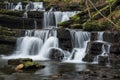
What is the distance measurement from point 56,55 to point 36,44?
9.59ft

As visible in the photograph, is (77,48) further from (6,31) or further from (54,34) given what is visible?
(6,31)

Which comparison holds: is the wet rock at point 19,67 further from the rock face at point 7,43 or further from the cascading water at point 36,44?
the rock face at point 7,43

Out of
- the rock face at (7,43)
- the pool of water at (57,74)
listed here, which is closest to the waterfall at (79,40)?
the rock face at (7,43)

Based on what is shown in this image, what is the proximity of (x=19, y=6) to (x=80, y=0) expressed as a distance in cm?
746

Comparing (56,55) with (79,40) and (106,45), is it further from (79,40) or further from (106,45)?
(106,45)

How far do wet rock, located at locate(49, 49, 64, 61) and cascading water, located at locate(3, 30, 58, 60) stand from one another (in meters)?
0.65

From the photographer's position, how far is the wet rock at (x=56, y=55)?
81.7 ft

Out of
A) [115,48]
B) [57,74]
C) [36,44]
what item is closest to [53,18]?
[36,44]

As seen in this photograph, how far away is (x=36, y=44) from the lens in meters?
27.4

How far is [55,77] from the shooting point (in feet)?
53.1

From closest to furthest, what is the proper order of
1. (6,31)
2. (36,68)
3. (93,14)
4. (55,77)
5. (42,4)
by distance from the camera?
(55,77)
(36,68)
(6,31)
(93,14)
(42,4)

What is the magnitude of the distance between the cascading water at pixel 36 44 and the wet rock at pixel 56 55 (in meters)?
0.65

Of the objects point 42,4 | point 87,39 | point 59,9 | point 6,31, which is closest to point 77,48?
point 87,39

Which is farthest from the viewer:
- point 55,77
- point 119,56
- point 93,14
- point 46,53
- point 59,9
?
point 59,9
